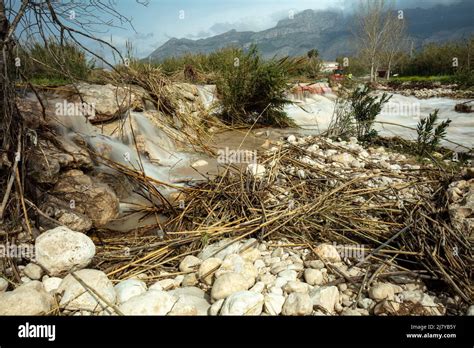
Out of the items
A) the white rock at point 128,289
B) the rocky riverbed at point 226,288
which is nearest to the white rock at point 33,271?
the rocky riverbed at point 226,288

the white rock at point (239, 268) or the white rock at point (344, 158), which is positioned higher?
the white rock at point (344, 158)

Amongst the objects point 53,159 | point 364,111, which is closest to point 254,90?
point 364,111

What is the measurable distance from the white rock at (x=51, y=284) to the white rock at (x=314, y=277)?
1.46 meters

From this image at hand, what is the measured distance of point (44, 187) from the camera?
9.65 feet

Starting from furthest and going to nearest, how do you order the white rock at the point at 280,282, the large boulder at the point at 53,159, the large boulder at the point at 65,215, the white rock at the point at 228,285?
the large boulder at the point at 53,159 < the large boulder at the point at 65,215 < the white rock at the point at 280,282 < the white rock at the point at 228,285

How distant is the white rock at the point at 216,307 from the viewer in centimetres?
164

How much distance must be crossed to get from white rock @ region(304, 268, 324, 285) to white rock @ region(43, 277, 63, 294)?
1464 millimetres

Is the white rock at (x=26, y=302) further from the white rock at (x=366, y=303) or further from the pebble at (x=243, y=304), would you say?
the white rock at (x=366, y=303)

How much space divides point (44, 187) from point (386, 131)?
22.7 feet

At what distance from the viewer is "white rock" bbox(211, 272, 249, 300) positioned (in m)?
1.74

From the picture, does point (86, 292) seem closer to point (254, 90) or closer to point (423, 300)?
point (423, 300)

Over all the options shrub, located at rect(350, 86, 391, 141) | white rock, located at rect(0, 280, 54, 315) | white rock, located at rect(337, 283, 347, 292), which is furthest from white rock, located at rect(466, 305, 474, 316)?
shrub, located at rect(350, 86, 391, 141)
